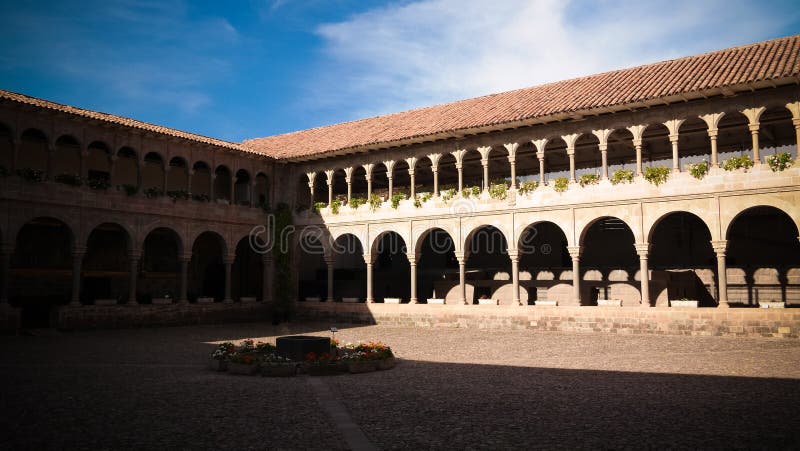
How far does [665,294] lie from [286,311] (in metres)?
17.7

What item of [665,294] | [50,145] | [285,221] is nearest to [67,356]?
[50,145]

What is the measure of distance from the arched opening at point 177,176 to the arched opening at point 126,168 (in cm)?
165

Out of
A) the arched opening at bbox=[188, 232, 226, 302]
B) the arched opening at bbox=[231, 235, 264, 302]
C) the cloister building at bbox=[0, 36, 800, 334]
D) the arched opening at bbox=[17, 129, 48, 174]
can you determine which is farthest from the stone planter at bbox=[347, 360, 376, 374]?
the arched opening at bbox=[231, 235, 264, 302]

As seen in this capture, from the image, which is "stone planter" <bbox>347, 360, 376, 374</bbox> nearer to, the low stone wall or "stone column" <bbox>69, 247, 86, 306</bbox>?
the low stone wall

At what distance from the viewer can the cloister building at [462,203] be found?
2247cm

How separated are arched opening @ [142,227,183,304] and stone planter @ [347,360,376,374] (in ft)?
67.4

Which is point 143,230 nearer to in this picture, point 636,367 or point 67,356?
point 67,356

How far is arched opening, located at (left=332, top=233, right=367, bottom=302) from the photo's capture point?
3372 cm

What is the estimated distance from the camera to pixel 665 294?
2489 cm

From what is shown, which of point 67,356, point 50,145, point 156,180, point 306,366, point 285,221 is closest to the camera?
point 306,366

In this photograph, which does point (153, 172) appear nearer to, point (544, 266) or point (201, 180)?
point (201, 180)

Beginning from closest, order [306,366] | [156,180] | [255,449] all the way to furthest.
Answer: [255,449] < [306,366] < [156,180]

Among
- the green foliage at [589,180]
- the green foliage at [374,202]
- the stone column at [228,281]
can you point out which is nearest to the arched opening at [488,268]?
the green foliage at [374,202]

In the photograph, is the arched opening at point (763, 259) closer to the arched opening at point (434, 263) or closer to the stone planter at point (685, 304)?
the stone planter at point (685, 304)
